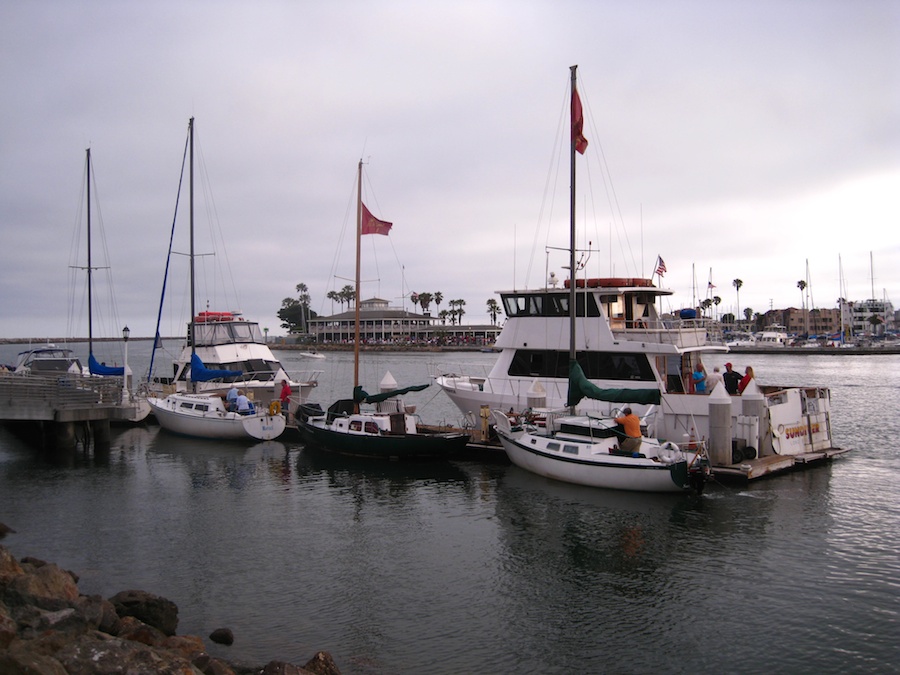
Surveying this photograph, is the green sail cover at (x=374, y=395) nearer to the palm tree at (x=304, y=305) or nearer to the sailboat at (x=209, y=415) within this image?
the sailboat at (x=209, y=415)

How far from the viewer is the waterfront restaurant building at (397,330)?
142750 mm

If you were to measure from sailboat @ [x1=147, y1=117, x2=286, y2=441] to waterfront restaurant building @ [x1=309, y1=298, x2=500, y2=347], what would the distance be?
344 feet

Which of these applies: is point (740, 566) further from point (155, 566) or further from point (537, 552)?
point (155, 566)

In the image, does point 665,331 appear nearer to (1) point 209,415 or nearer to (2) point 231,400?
(2) point 231,400

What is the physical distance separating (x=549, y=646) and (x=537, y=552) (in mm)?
4458

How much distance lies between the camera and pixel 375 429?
1029 inches

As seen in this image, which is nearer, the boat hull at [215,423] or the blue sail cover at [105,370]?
the boat hull at [215,423]

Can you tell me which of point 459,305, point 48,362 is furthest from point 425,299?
point 48,362

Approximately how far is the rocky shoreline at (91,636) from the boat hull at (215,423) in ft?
58.4

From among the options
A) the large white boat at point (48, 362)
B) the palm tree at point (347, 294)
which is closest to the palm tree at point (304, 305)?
the palm tree at point (347, 294)

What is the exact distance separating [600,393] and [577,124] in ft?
30.5

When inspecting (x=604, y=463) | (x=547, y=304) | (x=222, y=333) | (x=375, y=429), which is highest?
(x=547, y=304)

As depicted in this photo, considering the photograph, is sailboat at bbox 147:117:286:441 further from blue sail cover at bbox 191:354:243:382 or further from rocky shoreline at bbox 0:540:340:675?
rocky shoreline at bbox 0:540:340:675

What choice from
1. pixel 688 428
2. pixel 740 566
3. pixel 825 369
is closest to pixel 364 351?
pixel 825 369
